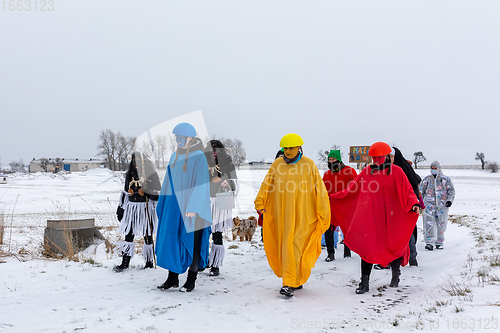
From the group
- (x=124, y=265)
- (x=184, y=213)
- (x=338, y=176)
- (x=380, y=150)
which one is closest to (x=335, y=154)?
(x=338, y=176)

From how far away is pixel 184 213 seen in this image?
5.00 meters

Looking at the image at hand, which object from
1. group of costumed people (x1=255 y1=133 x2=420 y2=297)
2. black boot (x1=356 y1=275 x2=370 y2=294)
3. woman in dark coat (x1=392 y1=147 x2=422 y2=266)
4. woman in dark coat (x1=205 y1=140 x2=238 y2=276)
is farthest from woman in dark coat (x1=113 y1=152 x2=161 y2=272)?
woman in dark coat (x1=392 y1=147 x2=422 y2=266)

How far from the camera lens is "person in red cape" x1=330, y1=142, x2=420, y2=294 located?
201 inches

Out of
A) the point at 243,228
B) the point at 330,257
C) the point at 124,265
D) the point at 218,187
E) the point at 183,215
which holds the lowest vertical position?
the point at 330,257

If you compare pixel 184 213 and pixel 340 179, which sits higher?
pixel 340 179

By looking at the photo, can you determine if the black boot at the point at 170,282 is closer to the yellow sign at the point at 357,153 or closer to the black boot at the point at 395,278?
the black boot at the point at 395,278

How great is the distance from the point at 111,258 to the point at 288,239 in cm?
391

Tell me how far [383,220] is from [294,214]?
131cm

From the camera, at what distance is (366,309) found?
433cm

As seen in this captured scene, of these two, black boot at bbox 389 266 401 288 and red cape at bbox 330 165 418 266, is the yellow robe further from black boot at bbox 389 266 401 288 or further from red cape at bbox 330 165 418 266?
black boot at bbox 389 266 401 288

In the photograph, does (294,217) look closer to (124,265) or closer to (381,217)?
(381,217)

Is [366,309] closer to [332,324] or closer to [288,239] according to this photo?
[332,324]

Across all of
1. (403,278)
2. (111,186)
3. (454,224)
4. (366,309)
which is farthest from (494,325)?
(111,186)

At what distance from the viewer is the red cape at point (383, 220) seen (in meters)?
5.11
